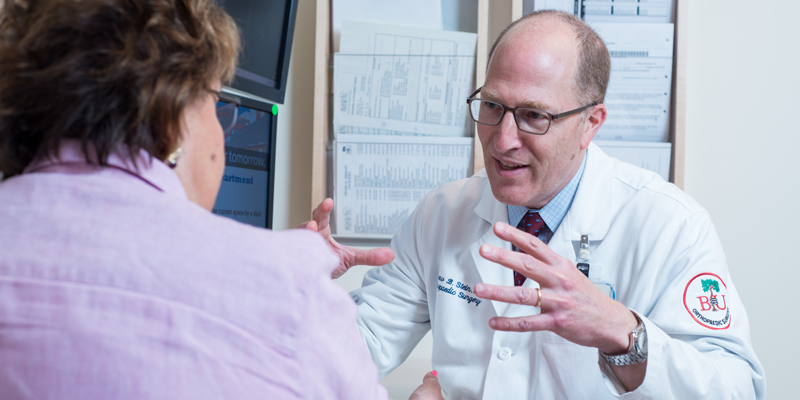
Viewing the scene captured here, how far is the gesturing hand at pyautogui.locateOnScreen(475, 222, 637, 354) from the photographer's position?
800 millimetres

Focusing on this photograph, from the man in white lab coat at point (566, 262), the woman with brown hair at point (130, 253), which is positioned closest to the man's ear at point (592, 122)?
the man in white lab coat at point (566, 262)

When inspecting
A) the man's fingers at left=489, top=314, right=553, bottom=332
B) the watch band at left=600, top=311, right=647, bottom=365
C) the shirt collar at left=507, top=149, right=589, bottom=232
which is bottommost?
the watch band at left=600, top=311, right=647, bottom=365

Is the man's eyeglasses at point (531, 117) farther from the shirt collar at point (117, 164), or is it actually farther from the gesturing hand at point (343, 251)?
the shirt collar at point (117, 164)

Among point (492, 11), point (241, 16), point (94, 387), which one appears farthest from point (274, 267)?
point (492, 11)

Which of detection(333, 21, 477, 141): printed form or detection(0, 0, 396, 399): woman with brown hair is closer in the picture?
detection(0, 0, 396, 399): woman with brown hair

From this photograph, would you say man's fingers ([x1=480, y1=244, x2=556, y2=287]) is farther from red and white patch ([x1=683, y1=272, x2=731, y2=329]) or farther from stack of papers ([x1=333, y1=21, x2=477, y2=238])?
stack of papers ([x1=333, y1=21, x2=477, y2=238])

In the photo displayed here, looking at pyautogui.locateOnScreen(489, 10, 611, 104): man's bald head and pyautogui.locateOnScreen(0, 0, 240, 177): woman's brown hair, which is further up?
pyautogui.locateOnScreen(489, 10, 611, 104): man's bald head

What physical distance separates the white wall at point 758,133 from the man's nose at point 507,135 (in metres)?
0.94

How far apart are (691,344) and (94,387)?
3.12 feet

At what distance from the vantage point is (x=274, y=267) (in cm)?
49

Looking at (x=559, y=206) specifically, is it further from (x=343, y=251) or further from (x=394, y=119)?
(x=394, y=119)

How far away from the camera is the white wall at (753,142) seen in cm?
177

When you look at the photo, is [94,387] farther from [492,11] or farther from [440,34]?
[492,11]

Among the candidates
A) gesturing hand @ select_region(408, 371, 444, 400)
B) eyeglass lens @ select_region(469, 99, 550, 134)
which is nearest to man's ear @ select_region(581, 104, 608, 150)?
eyeglass lens @ select_region(469, 99, 550, 134)
